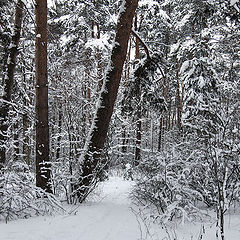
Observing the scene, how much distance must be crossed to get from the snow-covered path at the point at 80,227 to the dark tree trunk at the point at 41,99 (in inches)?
46.3

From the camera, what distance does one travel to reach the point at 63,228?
3.47 metres

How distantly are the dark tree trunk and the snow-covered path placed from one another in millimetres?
1175

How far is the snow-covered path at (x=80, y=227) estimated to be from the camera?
3.18m

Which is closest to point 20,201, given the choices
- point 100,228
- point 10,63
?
point 100,228

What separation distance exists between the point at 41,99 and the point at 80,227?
9.15 ft

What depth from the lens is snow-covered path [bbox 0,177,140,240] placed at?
3180 mm

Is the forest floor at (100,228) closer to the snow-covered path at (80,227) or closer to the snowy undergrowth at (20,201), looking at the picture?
the snow-covered path at (80,227)

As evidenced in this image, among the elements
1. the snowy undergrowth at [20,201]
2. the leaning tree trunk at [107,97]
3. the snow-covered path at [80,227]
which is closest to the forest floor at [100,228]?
the snow-covered path at [80,227]

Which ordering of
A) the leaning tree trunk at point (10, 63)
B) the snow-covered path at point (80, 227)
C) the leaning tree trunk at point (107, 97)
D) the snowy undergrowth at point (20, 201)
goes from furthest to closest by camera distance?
the leaning tree trunk at point (10, 63) < the leaning tree trunk at point (107, 97) < the snowy undergrowth at point (20, 201) < the snow-covered path at point (80, 227)

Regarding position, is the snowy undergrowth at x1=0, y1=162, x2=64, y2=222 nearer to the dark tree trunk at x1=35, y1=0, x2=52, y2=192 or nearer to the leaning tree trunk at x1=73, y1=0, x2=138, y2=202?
the dark tree trunk at x1=35, y1=0, x2=52, y2=192

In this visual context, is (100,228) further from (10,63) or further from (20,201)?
(10,63)

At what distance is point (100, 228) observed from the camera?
3.61 m

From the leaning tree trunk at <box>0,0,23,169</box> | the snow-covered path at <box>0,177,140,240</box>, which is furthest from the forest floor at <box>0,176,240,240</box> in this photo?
the leaning tree trunk at <box>0,0,23,169</box>

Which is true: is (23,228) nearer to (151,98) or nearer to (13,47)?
(13,47)
